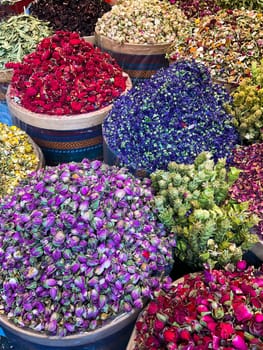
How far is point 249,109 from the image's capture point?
1997 millimetres

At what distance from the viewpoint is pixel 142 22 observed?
277cm

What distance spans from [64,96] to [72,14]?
1224 mm

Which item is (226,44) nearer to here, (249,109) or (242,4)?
(249,109)

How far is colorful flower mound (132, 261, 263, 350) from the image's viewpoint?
1120 millimetres

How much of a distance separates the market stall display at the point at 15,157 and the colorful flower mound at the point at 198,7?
1588mm

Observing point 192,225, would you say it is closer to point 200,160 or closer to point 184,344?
point 200,160

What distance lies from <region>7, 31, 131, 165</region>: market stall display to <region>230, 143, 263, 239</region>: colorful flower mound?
0.75 m

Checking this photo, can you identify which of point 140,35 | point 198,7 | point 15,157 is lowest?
point 15,157

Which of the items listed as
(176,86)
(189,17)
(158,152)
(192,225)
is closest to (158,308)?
(192,225)

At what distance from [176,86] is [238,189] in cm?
57

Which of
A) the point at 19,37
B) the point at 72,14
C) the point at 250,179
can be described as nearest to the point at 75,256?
the point at 250,179

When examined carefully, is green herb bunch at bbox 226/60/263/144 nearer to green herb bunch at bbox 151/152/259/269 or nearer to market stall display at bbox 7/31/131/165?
green herb bunch at bbox 151/152/259/269

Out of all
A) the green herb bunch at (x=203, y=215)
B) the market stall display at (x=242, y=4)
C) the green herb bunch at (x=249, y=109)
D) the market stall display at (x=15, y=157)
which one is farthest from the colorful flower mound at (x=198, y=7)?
the green herb bunch at (x=203, y=215)

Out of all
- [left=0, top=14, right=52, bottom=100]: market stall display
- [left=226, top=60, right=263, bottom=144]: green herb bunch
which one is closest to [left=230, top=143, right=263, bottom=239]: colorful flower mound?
[left=226, top=60, right=263, bottom=144]: green herb bunch
